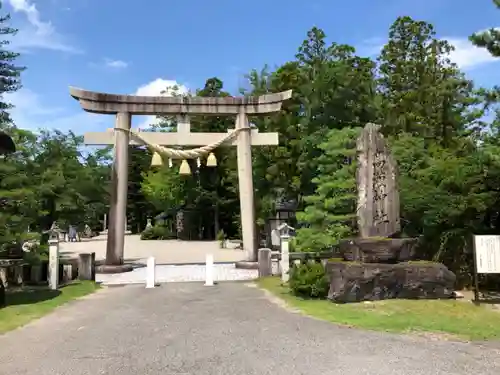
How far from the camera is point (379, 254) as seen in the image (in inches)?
411

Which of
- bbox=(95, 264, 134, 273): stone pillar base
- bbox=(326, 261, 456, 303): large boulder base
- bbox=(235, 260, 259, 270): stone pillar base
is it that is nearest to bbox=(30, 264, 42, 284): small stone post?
bbox=(95, 264, 134, 273): stone pillar base

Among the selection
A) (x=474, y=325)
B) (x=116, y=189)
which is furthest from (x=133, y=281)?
(x=474, y=325)

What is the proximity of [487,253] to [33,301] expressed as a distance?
33.4ft

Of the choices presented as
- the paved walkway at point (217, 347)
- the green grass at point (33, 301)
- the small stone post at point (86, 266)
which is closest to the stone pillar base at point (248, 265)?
the small stone post at point (86, 266)

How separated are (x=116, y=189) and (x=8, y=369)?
13017 mm

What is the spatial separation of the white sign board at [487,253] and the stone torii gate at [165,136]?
9.77 meters

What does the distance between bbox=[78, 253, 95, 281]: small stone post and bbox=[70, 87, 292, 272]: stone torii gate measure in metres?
2.80

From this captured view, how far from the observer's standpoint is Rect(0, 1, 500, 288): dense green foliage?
11.6m

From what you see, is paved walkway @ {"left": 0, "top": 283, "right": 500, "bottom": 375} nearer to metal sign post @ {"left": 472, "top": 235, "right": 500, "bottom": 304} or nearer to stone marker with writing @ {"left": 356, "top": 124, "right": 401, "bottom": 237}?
stone marker with writing @ {"left": 356, "top": 124, "right": 401, "bottom": 237}

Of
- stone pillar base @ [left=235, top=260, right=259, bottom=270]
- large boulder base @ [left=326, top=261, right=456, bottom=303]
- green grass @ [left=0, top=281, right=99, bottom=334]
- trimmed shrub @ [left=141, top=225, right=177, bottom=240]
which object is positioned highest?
trimmed shrub @ [left=141, top=225, right=177, bottom=240]

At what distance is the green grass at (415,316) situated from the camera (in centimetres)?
741

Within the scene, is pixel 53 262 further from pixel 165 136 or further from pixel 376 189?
pixel 376 189

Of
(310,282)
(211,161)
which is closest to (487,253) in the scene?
(310,282)

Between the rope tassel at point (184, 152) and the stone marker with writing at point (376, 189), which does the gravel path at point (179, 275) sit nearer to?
the rope tassel at point (184, 152)
